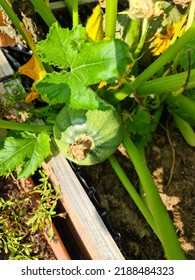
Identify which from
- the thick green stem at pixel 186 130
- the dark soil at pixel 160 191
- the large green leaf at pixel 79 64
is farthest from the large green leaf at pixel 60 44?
the thick green stem at pixel 186 130

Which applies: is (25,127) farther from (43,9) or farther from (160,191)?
(160,191)

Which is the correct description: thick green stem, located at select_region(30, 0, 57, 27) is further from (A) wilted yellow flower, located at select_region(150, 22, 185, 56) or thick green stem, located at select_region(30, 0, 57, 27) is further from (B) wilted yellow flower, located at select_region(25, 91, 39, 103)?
(A) wilted yellow flower, located at select_region(150, 22, 185, 56)

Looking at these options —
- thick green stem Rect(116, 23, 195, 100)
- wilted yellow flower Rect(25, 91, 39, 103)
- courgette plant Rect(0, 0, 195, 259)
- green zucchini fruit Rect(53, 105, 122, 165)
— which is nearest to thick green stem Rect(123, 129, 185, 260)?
courgette plant Rect(0, 0, 195, 259)

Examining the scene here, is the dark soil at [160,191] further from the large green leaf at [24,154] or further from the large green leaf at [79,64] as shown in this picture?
the large green leaf at [79,64]

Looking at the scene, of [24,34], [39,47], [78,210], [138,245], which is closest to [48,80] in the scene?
[39,47]

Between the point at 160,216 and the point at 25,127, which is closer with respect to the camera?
the point at 160,216

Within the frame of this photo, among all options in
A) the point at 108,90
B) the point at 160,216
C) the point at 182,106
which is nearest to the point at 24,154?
the point at 108,90

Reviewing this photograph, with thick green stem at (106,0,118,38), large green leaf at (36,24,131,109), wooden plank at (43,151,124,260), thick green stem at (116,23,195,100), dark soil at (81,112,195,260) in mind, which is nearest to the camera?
large green leaf at (36,24,131,109)
